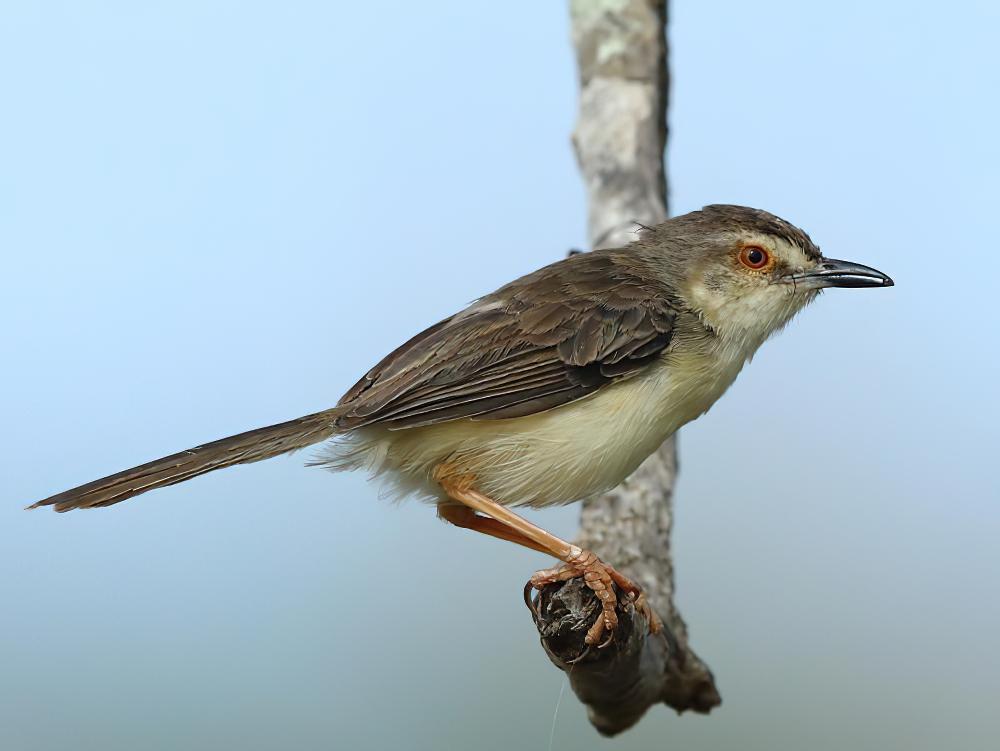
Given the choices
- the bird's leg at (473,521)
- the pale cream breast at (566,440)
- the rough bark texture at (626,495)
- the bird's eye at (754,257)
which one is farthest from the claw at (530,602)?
the bird's eye at (754,257)

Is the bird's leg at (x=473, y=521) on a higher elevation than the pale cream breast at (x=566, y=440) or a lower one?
lower

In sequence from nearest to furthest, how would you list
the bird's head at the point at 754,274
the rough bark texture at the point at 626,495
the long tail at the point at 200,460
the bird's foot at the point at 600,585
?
the bird's foot at the point at 600,585, the rough bark texture at the point at 626,495, the long tail at the point at 200,460, the bird's head at the point at 754,274

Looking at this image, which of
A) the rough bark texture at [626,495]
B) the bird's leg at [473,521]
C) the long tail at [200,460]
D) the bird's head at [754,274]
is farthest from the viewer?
the bird's leg at [473,521]

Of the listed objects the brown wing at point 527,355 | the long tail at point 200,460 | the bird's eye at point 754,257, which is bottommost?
the long tail at point 200,460

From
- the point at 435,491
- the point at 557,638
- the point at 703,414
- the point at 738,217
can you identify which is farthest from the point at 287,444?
the point at 738,217

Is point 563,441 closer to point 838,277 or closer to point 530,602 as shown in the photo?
point 530,602

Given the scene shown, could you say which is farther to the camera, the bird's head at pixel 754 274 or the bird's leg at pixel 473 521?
the bird's leg at pixel 473 521

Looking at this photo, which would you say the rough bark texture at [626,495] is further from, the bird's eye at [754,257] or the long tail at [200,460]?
the long tail at [200,460]

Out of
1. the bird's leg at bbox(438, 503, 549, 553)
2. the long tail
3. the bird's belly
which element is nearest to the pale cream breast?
the bird's belly

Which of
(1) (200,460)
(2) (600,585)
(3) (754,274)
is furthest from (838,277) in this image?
(1) (200,460)

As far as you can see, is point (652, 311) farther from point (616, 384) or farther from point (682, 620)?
point (682, 620)
